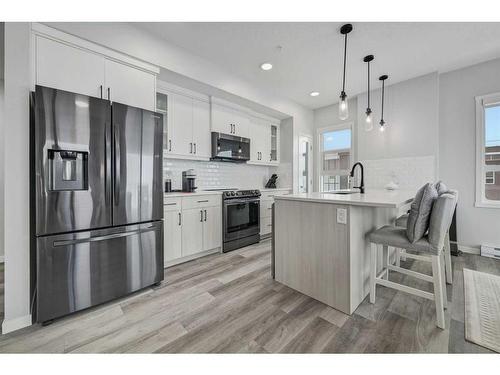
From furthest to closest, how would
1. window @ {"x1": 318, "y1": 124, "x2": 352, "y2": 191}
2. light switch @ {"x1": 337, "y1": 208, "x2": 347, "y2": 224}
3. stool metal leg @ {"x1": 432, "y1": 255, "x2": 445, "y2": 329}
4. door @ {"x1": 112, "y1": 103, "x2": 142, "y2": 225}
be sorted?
window @ {"x1": 318, "y1": 124, "x2": 352, "y2": 191} → door @ {"x1": 112, "y1": 103, "x2": 142, "y2": 225} → light switch @ {"x1": 337, "y1": 208, "x2": 347, "y2": 224} → stool metal leg @ {"x1": 432, "y1": 255, "x2": 445, "y2": 329}

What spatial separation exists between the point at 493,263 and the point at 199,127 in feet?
14.4

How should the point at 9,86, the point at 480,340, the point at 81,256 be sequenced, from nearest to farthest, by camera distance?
the point at 480,340, the point at 9,86, the point at 81,256

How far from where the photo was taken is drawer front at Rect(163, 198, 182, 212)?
2.58 metres

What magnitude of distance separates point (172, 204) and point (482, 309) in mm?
3123

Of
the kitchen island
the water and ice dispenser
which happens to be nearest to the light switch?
the kitchen island

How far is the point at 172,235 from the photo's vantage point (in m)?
2.66

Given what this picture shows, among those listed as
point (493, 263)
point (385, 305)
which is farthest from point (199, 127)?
point (493, 263)

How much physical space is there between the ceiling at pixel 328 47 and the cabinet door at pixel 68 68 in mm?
709

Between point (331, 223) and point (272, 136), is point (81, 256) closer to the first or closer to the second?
point (331, 223)

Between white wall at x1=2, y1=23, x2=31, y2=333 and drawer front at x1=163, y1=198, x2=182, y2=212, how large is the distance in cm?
118

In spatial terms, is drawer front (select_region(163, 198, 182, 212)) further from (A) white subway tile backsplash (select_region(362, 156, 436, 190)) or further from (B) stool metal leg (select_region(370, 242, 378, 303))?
(A) white subway tile backsplash (select_region(362, 156, 436, 190))

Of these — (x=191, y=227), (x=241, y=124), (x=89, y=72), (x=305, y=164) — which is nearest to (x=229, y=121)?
(x=241, y=124)

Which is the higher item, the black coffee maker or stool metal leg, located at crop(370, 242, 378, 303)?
the black coffee maker
